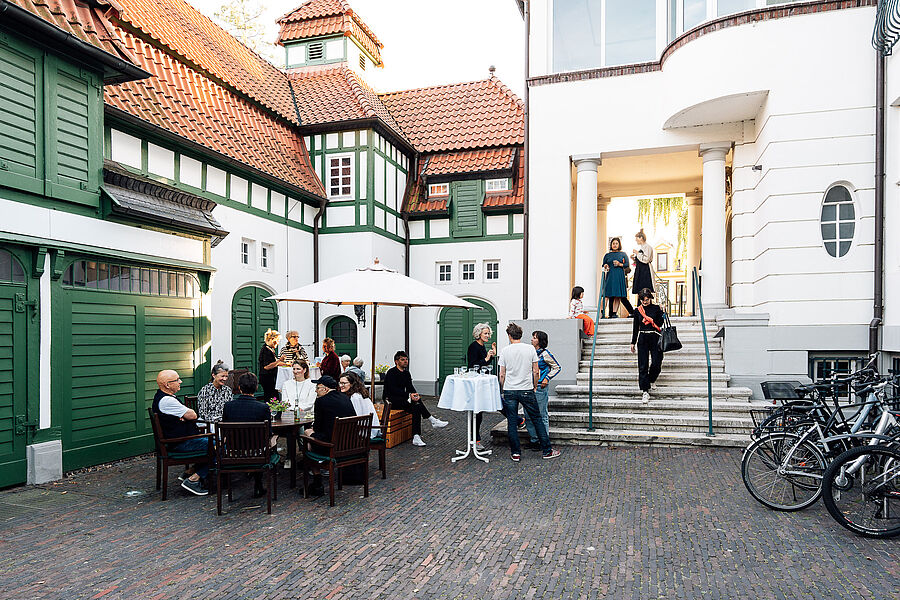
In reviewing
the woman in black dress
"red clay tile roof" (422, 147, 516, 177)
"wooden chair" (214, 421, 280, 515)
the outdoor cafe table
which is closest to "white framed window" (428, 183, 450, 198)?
"red clay tile roof" (422, 147, 516, 177)

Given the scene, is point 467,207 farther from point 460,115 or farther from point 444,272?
point 460,115

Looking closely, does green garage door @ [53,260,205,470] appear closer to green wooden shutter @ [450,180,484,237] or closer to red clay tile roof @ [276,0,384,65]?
green wooden shutter @ [450,180,484,237]

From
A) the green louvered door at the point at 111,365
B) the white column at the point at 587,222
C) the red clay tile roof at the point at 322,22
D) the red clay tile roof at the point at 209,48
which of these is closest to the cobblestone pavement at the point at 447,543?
the green louvered door at the point at 111,365

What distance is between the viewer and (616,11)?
12.5 m

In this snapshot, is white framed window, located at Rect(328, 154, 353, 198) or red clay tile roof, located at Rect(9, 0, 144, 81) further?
white framed window, located at Rect(328, 154, 353, 198)

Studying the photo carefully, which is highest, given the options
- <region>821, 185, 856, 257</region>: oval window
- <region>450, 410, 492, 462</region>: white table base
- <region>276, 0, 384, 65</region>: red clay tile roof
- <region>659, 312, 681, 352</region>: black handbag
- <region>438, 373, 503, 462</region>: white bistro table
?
<region>276, 0, 384, 65</region>: red clay tile roof

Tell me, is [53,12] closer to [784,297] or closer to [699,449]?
[699,449]

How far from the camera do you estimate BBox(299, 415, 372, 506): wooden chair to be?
6414mm

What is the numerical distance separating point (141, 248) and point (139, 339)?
128 cm

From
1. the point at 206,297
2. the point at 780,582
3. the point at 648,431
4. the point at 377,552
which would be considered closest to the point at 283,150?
the point at 206,297

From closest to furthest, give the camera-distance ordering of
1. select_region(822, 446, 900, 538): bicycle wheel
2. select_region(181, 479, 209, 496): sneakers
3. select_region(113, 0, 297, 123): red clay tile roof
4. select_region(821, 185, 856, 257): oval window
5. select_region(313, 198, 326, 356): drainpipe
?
select_region(822, 446, 900, 538): bicycle wheel < select_region(181, 479, 209, 496): sneakers < select_region(821, 185, 856, 257): oval window < select_region(113, 0, 297, 123): red clay tile roof < select_region(313, 198, 326, 356): drainpipe

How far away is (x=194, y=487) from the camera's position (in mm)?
6809

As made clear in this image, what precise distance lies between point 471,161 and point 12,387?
13.3 m

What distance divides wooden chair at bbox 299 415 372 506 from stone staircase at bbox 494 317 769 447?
132 inches
